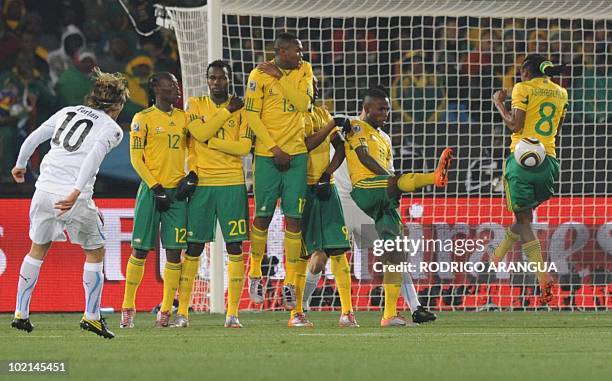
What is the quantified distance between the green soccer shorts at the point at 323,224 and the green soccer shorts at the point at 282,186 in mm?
298

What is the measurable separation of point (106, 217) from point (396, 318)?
4.08 m

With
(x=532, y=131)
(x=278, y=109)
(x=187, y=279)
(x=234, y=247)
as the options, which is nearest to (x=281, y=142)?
(x=278, y=109)

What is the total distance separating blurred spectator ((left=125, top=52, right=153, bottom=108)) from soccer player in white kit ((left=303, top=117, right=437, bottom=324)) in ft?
18.0

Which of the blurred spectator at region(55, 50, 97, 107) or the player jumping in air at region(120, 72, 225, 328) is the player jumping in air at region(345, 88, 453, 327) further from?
the blurred spectator at region(55, 50, 97, 107)

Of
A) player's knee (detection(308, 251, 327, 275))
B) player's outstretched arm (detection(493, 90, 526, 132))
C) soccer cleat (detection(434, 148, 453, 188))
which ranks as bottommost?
player's knee (detection(308, 251, 327, 275))

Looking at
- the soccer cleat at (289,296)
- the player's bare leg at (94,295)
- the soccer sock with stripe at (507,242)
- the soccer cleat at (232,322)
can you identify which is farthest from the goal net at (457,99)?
the player's bare leg at (94,295)

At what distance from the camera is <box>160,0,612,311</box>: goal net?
13609 millimetres

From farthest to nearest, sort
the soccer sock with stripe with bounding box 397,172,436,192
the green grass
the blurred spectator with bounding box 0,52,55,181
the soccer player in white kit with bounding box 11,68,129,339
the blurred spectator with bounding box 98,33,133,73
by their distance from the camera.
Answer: the blurred spectator with bounding box 98,33,133,73
the blurred spectator with bounding box 0,52,55,181
the soccer sock with stripe with bounding box 397,172,436,192
the soccer player in white kit with bounding box 11,68,129,339
the green grass

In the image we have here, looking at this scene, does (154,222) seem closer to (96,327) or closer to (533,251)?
(96,327)

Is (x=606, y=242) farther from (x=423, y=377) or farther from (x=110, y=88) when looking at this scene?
(x=423, y=377)

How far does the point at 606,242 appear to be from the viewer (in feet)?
45.3

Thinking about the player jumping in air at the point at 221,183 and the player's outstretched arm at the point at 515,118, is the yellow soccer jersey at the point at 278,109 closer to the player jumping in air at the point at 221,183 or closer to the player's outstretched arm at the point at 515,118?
the player jumping in air at the point at 221,183

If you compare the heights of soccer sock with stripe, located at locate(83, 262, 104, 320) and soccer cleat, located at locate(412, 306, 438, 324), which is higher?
soccer sock with stripe, located at locate(83, 262, 104, 320)

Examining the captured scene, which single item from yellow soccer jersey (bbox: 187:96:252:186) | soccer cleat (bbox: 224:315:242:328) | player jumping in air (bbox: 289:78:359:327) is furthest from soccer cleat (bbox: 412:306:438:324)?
yellow soccer jersey (bbox: 187:96:252:186)
